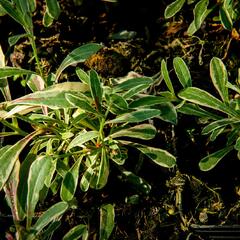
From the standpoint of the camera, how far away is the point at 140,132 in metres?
1.32

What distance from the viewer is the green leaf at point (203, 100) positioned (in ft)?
4.23

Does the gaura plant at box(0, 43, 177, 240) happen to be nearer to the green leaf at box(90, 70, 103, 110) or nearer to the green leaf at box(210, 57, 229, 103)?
the green leaf at box(90, 70, 103, 110)

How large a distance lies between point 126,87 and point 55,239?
539 mm

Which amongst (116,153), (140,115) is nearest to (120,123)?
(116,153)

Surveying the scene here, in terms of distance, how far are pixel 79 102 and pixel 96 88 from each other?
6 centimetres

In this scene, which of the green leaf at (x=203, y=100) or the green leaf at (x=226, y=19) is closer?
the green leaf at (x=203, y=100)

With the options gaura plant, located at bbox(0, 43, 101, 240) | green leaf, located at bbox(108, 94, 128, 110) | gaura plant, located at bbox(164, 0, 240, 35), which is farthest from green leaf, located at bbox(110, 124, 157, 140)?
gaura plant, located at bbox(164, 0, 240, 35)

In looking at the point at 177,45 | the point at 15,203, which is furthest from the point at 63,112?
the point at 177,45

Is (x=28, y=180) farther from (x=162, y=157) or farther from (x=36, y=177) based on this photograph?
(x=162, y=157)

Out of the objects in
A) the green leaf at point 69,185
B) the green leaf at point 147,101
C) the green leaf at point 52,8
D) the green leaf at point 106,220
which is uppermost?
the green leaf at point 52,8

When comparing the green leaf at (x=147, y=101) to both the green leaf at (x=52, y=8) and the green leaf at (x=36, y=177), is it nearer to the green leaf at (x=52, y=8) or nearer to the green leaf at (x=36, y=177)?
the green leaf at (x=36, y=177)

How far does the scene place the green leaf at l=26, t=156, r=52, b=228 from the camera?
1.25 meters

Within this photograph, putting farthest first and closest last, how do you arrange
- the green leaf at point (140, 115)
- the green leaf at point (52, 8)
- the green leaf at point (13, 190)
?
the green leaf at point (52, 8)
the green leaf at point (13, 190)
the green leaf at point (140, 115)

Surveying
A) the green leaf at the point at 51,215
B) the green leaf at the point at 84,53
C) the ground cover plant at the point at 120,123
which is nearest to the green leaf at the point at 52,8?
the ground cover plant at the point at 120,123
